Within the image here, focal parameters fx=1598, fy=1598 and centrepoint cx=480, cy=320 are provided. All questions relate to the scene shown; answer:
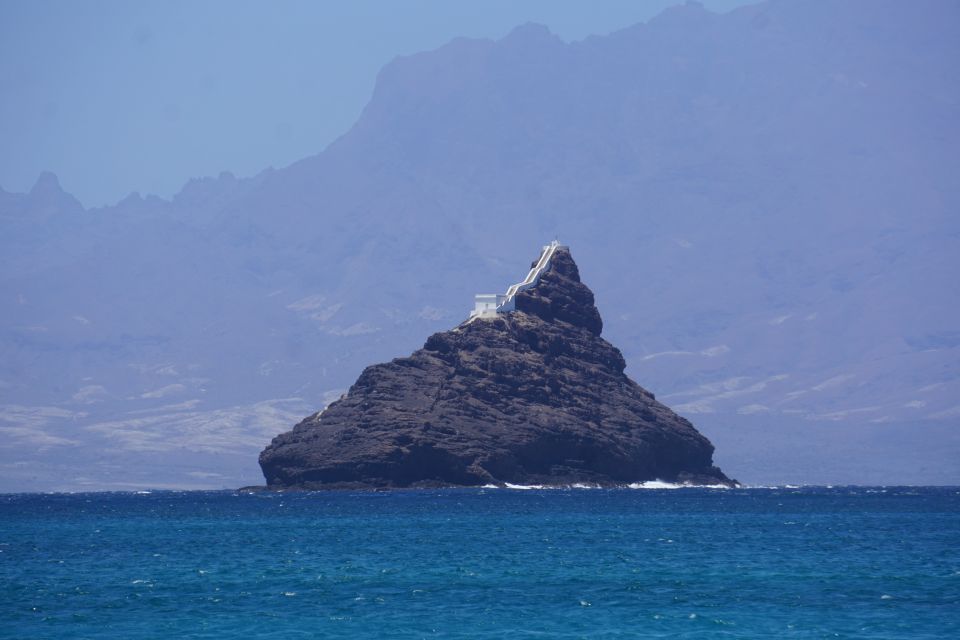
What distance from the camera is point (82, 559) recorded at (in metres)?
98.2

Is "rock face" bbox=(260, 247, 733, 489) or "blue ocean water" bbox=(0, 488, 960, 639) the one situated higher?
"rock face" bbox=(260, 247, 733, 489)

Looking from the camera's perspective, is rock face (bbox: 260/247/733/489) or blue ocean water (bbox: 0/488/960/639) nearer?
blue ocean water (bbox: 0/488/960/639)

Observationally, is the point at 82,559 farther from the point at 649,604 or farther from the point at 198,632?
the point at 649,604

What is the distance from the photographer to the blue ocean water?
224 feet

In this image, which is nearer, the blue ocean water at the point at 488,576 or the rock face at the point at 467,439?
the blue ocean water at the point at 488,576

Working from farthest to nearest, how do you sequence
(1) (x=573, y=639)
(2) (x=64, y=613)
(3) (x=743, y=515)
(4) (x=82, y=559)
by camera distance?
(3) (x=743, y=515), (4) (x=82, y=559), (2) (x=64, y=613), (1) (x=573, y=639)

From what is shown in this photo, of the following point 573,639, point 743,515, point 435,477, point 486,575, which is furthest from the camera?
point 435,477

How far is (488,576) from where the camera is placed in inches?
3329

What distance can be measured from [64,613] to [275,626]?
11.0 meters

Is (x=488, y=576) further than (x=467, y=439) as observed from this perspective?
No

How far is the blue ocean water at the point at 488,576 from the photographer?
6831cm

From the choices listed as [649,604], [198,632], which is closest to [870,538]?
[649,604]

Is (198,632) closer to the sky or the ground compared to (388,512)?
closer to the ground

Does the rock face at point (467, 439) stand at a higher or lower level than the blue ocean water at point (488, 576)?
higher
